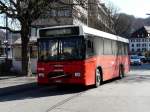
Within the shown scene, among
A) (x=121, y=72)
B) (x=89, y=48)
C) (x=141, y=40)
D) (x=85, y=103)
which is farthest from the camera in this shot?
(x=141, y=40)

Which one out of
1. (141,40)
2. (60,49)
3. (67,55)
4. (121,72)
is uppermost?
(141,40)

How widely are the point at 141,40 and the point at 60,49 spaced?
17662 cm

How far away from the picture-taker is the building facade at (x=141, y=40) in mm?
185750

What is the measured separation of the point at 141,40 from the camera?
193625 mm

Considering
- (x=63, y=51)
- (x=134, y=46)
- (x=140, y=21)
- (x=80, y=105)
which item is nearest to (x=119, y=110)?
(x=80, y=105)

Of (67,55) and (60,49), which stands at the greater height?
(60,49)

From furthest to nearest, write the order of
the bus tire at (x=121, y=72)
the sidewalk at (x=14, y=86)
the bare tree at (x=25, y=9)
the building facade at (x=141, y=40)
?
1. the building facade at (x=141, y=40)
2. the bare tree at (x=25, y=9)
3. the bus tire at (x=121, y=72)
4. the sidewalk at (x=14, y=86)

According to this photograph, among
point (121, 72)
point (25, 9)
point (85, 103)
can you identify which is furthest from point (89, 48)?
point (25, 9)

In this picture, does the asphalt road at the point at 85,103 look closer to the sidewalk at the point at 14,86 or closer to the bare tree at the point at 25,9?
the sidewalk at the point at 14,86

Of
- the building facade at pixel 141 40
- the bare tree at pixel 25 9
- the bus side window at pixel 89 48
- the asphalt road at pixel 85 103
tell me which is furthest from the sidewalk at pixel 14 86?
the building facade at pixel 141 40

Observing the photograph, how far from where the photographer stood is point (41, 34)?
796 inches

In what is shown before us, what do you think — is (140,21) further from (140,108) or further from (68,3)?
(140,108)

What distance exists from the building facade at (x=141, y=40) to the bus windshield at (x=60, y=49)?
542 ft

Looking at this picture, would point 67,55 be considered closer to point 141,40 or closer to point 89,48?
point 89,48
